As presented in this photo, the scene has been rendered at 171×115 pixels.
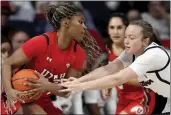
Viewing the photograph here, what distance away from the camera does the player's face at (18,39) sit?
710cm

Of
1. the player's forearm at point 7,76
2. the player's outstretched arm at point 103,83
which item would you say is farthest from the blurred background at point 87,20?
the player's outstretched arm at point 103,83

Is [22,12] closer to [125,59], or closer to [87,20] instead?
[87,20]

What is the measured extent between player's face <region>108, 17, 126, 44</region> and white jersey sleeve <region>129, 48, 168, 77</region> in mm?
1615

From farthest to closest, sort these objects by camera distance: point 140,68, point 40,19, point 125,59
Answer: point 40,19 < point 125,59 < point 140,68

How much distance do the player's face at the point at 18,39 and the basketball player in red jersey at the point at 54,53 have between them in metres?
1.94

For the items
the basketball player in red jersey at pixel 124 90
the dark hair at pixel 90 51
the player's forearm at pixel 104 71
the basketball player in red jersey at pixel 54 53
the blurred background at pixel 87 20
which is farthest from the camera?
the blurred background at pixel 87 20

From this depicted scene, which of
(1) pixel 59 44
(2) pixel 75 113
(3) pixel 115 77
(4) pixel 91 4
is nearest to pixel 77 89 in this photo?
(3) pixel 115 77

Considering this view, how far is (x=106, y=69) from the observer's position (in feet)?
17.1

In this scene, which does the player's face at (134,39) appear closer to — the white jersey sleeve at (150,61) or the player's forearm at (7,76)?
the white jersey sleeve at (150,61)

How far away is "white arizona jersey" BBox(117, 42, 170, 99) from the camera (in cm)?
458

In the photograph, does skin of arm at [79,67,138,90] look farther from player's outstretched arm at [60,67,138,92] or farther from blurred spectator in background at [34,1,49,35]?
blurred spectator in background at [34,1,49,35]

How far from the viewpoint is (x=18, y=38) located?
7.14 m

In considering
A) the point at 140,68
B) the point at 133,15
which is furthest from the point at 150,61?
the point at 133,15

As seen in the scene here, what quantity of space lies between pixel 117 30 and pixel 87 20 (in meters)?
1.67
